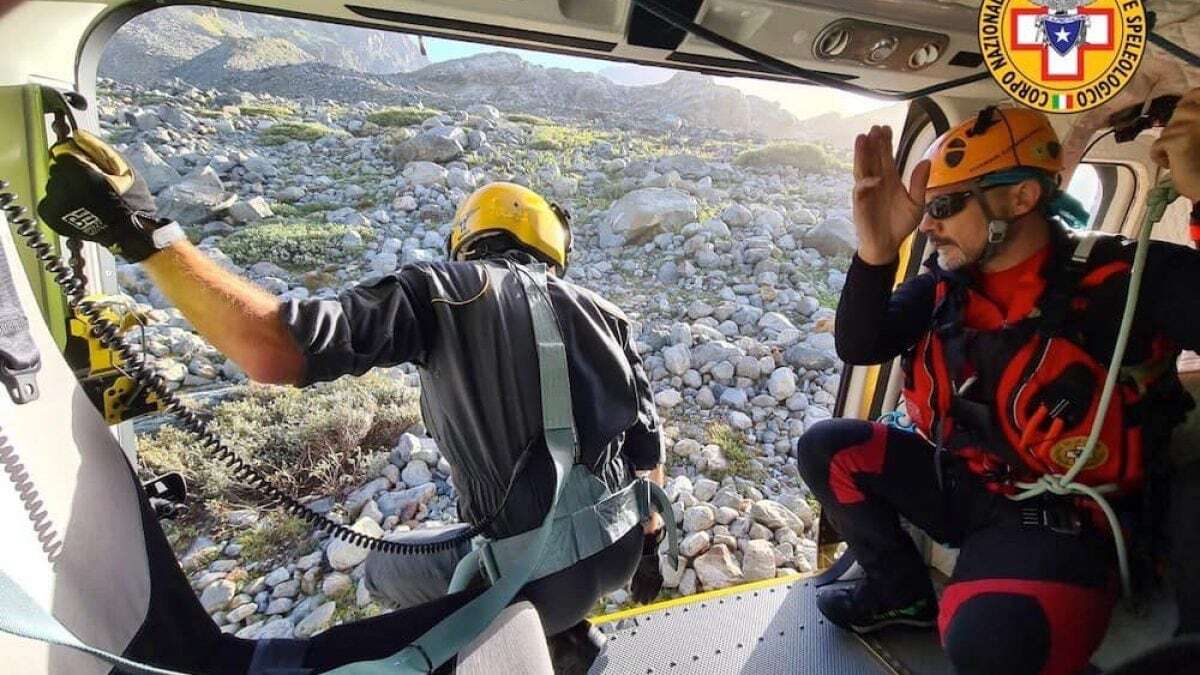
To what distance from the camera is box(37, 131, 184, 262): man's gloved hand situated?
1.11 metres

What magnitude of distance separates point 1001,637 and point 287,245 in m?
10.1

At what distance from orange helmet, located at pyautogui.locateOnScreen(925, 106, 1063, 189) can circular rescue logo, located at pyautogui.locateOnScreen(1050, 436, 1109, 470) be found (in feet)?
2.77

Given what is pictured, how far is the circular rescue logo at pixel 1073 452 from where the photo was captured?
1.81 m

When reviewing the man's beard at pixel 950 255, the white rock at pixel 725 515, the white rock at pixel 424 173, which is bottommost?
the white rock at pixel 725 515

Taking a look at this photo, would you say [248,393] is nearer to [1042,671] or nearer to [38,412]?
[38,412]

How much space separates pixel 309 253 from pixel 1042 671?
9958mm

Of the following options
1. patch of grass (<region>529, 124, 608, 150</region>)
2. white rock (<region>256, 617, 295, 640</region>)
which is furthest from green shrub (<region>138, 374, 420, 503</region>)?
patch of grass (<region>529, 124, 608, 150</region>)

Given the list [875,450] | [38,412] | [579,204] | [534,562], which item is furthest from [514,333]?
[579,204]

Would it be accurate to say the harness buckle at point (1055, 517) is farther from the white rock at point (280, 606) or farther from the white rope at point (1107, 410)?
the white rock at point (280, 606)

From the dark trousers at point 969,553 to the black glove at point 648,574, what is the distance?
2.15 feet

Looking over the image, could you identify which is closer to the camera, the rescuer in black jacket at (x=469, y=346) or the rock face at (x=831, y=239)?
the rescuer in black jacket at (x=469, y=346)

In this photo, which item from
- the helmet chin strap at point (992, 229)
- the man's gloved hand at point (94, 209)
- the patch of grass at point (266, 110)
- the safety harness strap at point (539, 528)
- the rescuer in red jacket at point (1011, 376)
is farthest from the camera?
the patch of grass at point (266, 110)

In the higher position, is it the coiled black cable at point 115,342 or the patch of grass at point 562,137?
the coiled black cable at point 115,342

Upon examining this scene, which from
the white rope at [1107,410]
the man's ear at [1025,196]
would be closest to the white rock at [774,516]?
the white rope at [1107,410]
